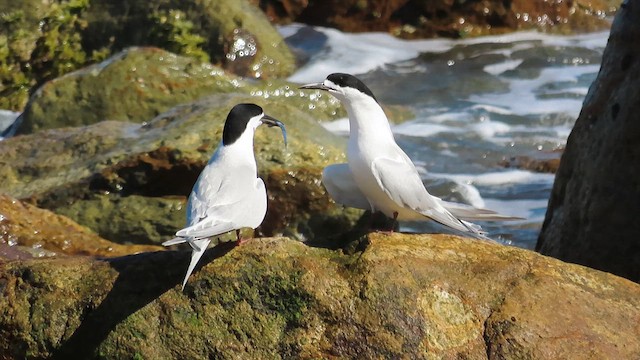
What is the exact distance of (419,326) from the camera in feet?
15.4

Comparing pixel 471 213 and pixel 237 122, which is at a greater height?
pixel 237 122

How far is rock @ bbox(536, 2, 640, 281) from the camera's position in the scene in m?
6.33

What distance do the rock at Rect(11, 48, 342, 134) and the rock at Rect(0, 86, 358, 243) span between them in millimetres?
1813

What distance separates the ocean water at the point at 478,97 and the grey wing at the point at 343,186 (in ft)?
11.0

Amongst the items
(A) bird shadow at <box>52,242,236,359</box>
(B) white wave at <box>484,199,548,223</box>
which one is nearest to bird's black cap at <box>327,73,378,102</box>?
(A) bird shadow at <box>52,242,236,359</box>

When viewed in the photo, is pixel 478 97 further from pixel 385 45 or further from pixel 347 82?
pixel 347 82

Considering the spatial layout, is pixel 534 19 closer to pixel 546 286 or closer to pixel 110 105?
pixel 110 105

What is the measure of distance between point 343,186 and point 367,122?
1.17 feet

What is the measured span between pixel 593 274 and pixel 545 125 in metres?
8.89

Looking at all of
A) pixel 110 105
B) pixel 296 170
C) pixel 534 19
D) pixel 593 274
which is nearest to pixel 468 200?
pixel 296 170

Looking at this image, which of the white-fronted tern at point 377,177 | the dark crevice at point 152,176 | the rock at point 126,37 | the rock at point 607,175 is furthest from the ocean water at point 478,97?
the white-fronted tern at point 377,177

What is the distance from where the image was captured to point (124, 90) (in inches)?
428

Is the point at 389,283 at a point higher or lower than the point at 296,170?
higher

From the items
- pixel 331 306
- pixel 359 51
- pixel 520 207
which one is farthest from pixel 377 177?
pixel 359 51
